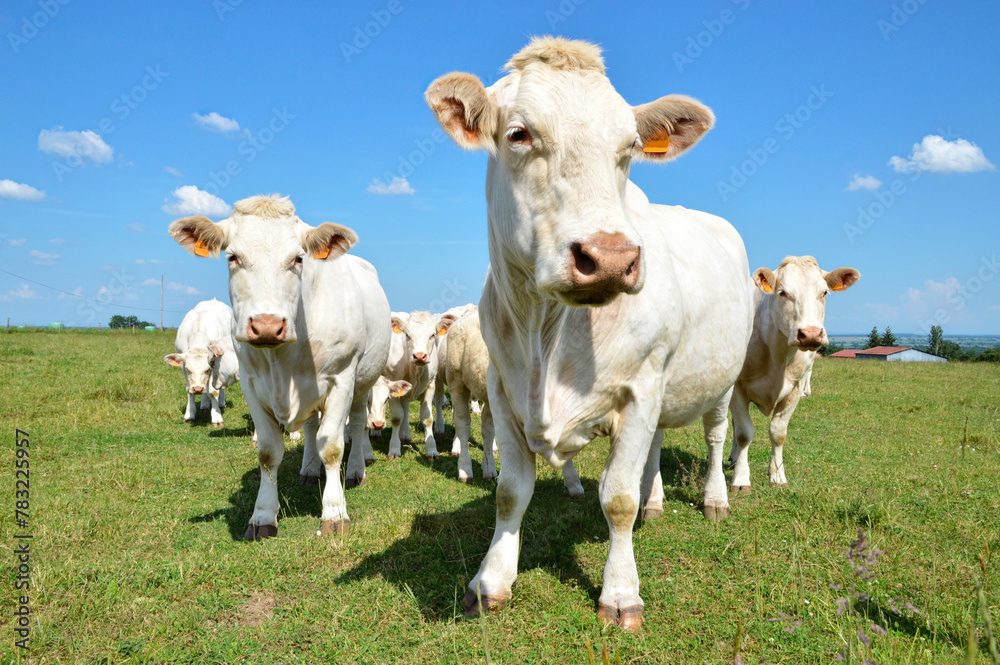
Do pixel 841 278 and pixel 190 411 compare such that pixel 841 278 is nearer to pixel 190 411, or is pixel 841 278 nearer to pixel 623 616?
pixel 623 616

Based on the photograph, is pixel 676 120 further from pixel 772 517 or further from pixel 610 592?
pixel 772 517

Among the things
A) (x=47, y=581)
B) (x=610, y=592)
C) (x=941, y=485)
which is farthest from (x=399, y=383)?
(x=941, y=485)

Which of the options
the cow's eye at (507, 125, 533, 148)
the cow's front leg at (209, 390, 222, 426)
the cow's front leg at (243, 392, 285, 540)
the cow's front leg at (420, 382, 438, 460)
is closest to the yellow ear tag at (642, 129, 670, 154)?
the cow's eye at (507, 125, 533, 148)

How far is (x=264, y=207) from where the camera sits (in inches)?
196

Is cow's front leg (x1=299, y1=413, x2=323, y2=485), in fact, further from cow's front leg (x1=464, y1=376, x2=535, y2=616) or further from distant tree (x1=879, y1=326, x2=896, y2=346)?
distant tree (x1=879, y1=326, x2=896, y2=346)

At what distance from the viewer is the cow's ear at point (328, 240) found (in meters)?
5.09

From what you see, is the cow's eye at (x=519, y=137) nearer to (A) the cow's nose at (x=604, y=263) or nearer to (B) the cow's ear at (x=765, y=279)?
(A) the cow's nose at (x=604, y=263)

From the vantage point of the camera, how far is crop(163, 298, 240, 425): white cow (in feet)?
35.4

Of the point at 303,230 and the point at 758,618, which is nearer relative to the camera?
the point at 758,618

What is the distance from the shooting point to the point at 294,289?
16.0ft

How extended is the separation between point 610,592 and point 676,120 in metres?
2.70

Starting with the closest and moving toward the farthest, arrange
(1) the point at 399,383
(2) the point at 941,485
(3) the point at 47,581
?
(3) the point at 47,581 < (2) the point at 941,485 < (1) the point at 399,383

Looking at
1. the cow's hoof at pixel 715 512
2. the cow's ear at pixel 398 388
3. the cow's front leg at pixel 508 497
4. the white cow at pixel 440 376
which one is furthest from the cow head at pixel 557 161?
the white cow at pixel 440 376

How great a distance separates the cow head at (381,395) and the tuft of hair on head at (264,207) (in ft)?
12.0
